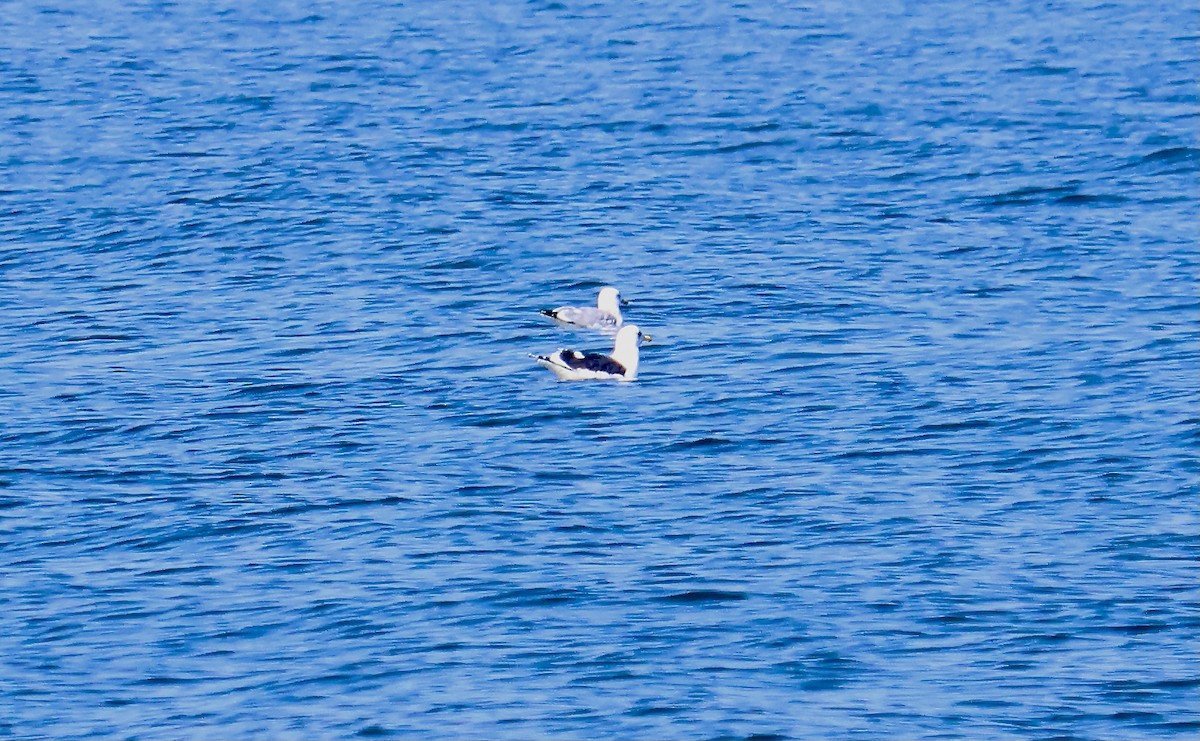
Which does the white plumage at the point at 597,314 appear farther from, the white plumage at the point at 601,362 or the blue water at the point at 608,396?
the white plumage at the point at 601,362

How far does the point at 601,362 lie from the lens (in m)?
22.3

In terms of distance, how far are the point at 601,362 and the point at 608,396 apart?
1.68 ft

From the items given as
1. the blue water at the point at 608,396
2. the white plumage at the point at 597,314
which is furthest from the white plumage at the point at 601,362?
the white plumage at the point at 597,314

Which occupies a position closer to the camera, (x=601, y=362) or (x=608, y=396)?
(x=608, y=396)

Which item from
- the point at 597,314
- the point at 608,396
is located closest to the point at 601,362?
the point at 608,396

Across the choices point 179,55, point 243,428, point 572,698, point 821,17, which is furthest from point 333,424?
point 821,17

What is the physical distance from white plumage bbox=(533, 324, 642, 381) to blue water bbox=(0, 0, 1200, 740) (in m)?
0.20

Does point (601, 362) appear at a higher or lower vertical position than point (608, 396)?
higher

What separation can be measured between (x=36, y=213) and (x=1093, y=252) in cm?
1465

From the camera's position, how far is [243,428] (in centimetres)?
2038

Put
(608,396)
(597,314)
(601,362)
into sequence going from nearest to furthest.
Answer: (608,396) < (601,362) < (597,314)

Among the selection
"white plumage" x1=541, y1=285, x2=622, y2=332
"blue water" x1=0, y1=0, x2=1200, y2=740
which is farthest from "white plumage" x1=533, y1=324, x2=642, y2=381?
"white plumage" x1=541, y1=285, x2=622, y2=332

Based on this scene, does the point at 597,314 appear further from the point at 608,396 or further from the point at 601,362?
the point at 608,396

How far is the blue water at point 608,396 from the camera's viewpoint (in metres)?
14.7
